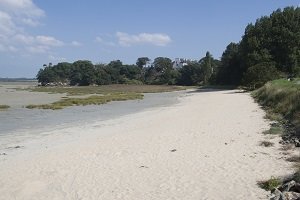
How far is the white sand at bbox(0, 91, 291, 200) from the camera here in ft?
35.0

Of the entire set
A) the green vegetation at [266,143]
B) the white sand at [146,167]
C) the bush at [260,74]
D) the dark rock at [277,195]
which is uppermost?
the bush at [260,74]

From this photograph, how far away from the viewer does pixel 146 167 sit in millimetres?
13266

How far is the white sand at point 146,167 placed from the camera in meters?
10.7

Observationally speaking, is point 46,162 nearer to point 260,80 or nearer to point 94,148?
point 94,148

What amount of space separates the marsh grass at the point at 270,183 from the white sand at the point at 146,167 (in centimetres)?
19

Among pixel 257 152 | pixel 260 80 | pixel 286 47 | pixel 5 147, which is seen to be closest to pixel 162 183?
pixel 257 152

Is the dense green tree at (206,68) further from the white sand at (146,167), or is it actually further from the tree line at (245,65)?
the white sand at (146,167)

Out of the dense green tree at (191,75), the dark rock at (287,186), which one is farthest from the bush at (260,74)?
the dense green tree at (191,75)

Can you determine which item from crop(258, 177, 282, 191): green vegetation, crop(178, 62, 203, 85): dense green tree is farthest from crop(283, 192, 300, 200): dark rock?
crop(178, 62, 203, 85): dense green tree

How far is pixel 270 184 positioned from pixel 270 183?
0.05 metres

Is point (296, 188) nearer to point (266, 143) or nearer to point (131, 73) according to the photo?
point (266, 143)

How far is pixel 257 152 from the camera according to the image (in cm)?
1453

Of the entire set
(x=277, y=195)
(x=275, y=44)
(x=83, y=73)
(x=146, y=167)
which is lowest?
(x=146, y=167)

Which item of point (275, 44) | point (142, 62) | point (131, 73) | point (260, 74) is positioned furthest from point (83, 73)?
point (260, 74)
